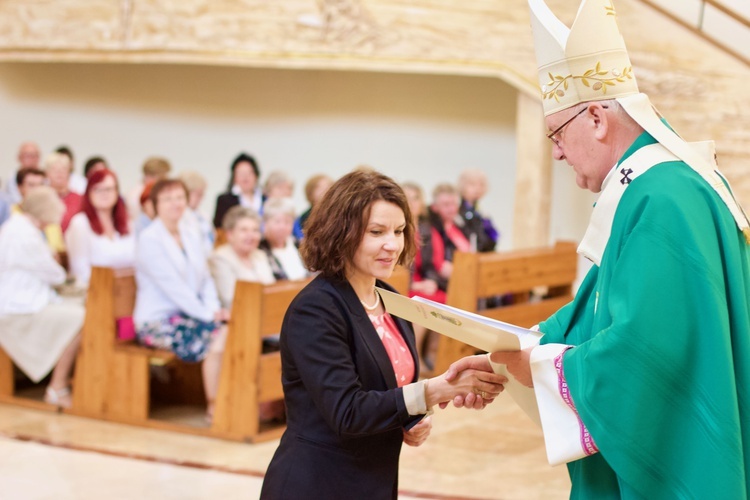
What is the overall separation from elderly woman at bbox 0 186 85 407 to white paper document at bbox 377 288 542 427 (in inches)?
151

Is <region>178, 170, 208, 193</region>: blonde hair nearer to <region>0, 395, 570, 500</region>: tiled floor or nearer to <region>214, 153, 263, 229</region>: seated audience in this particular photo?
<region>214, 153, 263, 229</region>: seated audience

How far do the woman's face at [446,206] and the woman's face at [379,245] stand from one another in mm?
4822

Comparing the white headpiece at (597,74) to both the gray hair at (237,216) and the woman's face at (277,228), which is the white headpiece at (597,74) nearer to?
the gray hair at (237,216)

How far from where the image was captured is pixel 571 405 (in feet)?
6.99

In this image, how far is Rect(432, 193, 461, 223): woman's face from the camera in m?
7.35

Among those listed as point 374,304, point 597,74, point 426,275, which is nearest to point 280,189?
point 426,275

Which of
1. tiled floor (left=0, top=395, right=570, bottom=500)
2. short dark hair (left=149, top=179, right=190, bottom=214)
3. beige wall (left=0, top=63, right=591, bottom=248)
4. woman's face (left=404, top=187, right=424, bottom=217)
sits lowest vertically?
tiled floor (left=0, top=395, right=570, bottom=500)

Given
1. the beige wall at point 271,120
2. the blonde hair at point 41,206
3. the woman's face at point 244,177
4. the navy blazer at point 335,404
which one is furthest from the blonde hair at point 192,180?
the navy blazer at point 335,404

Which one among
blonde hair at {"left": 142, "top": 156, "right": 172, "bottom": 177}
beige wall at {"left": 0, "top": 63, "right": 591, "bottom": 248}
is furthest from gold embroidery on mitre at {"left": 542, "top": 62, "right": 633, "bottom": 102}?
beige wall at {"left": 0, "top": 63, "right": 591, "bottom": 248}

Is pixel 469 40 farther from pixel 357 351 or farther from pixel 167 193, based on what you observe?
pixel 357 351

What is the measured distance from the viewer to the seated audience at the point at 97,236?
6.29 meters

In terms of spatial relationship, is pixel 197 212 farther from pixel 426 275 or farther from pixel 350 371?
pixel 350 371

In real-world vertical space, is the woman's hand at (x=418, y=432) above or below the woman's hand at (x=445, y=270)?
below

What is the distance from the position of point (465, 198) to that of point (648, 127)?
5636mm
